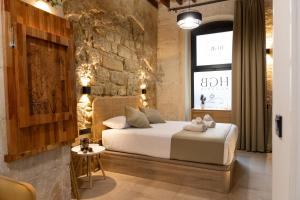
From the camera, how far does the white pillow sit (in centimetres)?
344

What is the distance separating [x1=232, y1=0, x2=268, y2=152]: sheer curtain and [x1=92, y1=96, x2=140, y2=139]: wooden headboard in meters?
2.48

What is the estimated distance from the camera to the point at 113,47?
158 inches

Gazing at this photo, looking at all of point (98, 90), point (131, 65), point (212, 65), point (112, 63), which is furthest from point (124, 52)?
point (212, 65)

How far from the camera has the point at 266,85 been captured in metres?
4.45

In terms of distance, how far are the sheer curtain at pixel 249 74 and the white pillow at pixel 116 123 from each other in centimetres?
257

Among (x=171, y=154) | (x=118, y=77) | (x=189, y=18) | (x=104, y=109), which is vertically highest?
(x=189, y=18)

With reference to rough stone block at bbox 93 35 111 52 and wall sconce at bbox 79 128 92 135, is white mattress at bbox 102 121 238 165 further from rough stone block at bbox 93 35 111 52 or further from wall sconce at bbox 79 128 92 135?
rough stone block at bbox 93 35 111 52

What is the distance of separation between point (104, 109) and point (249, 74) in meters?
3.10

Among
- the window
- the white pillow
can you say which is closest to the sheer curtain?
the window

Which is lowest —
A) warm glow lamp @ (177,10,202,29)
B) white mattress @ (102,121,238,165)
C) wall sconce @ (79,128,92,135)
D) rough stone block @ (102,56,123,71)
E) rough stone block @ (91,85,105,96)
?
white mattress @ (102,121,238,165)

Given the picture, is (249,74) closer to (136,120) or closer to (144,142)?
(136,120)

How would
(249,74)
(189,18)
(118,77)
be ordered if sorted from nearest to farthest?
1. (189,18)
2. (118,77)
3. (249,74)

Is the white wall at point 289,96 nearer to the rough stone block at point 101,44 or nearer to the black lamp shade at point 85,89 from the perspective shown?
the black lamp shade at point 85,89

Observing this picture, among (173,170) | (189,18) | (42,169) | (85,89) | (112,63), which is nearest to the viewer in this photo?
(42,169)
